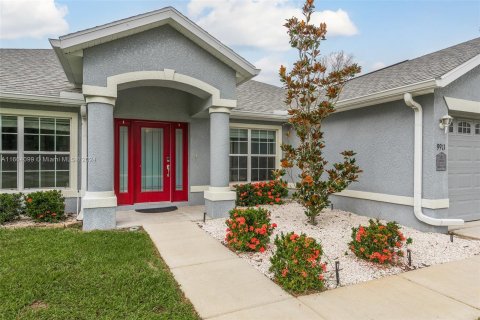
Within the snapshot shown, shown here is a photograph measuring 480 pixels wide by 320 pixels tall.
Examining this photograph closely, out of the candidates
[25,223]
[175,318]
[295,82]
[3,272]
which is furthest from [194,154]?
[175,318]

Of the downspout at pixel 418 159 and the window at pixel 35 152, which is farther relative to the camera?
the window at pixel 35 152

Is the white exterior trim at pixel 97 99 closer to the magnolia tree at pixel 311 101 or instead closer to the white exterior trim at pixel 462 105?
the magnolia tree at pixel 311 101

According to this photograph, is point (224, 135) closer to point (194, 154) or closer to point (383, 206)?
point (194, 154)

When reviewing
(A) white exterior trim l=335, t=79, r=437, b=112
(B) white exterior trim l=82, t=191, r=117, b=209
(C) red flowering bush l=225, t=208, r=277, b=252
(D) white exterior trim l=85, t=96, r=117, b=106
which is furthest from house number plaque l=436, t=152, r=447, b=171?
(D) white exterior trim l=85, t=96, r=117, b=106

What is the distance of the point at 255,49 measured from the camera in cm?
2256

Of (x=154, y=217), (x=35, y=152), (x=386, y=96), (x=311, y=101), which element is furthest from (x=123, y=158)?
(x=386, y=96)

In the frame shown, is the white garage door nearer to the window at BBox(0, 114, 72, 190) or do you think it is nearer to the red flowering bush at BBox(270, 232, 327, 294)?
the red flowering bush at BBox(270, 232, 327, 294)

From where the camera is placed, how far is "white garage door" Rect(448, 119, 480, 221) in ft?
21.5

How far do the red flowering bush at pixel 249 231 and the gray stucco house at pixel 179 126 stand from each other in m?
1.96

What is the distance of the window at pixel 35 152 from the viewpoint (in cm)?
692

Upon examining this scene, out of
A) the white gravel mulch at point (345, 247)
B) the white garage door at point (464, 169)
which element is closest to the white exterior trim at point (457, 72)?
the white garage door at point (464, 169)

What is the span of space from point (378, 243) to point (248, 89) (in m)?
8.71

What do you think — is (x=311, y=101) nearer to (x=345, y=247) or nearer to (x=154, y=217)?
(x=345, y=247)

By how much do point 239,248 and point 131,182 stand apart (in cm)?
461
